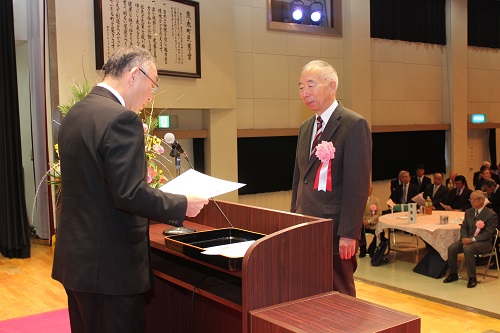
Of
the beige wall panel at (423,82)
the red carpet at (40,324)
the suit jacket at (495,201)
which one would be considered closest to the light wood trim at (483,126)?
the beige wall panel at (423,82)

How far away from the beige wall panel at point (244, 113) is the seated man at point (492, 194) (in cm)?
331

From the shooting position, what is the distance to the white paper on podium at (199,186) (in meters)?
2.15

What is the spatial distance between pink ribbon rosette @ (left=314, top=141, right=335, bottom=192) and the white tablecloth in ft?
12.3

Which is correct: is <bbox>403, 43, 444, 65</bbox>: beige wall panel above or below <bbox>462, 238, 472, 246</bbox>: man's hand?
above

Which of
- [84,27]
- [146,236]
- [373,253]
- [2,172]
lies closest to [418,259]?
[373,253]

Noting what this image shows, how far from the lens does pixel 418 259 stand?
22.8ft

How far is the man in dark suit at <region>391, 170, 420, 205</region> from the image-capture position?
8.07 metres

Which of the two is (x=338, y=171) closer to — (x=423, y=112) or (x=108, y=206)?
(x=108, y=206)

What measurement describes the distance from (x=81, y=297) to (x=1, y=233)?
559 centimetres

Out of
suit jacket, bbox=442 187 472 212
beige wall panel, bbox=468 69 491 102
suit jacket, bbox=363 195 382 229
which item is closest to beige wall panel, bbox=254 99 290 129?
suit jacket, bbox=363 195 382 229

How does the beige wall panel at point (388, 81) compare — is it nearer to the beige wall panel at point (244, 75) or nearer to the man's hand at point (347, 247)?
the beige wall panel at point (244, 75)

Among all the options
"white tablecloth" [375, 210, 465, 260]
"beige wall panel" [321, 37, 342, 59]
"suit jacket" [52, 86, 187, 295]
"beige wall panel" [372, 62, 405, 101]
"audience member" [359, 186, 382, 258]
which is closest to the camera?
"suit jacket" [52, 86, 187, 295]

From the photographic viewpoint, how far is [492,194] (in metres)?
7.30

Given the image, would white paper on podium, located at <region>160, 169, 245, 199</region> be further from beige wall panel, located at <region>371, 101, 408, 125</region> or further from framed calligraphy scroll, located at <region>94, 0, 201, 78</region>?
beige wall panel, located at <region>371, 101, 408, 125</region>
